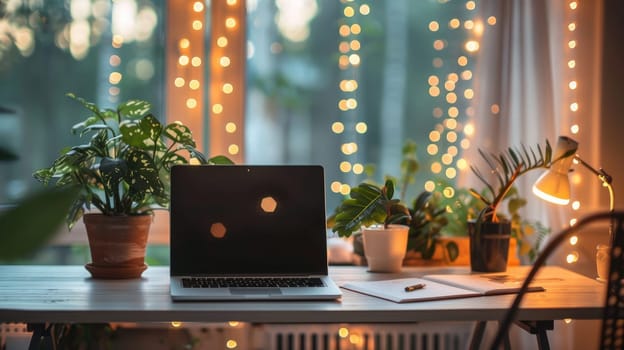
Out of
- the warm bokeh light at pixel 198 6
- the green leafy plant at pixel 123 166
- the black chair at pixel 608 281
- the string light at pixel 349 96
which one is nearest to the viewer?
the black chair at pixel 608 281

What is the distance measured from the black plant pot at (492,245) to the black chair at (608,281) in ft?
2.47

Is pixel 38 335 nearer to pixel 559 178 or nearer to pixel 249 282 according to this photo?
pixel 249 282

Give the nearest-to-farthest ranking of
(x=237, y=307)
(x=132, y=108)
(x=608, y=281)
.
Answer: (x=608, y=281), (x=237, y=307), (x=132, y=108)

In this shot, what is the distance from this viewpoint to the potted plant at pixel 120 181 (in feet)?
6.20

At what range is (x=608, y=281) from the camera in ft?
4.09

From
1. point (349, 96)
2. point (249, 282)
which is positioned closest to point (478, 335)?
point (249, 282)

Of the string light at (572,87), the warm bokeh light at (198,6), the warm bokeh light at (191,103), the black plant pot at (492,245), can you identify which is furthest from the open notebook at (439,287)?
the warm bokeh light at (198,6)

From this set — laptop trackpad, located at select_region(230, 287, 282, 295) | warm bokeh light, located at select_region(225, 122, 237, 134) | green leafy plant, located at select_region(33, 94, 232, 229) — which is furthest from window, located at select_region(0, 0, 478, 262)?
laptop trackpad, located at select_region(230, 287, 282, 295)

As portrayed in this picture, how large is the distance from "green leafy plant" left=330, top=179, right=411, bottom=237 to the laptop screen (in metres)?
0.11

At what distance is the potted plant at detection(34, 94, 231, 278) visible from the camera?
74.4 inches

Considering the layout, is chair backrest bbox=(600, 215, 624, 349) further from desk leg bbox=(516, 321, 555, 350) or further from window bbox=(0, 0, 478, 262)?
window bbox=(0, 0, 478, 262)

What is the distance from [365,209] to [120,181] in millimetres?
677

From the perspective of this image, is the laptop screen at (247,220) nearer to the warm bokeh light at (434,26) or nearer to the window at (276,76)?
the window at (276,76)

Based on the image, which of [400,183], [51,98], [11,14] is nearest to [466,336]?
[400,183]
